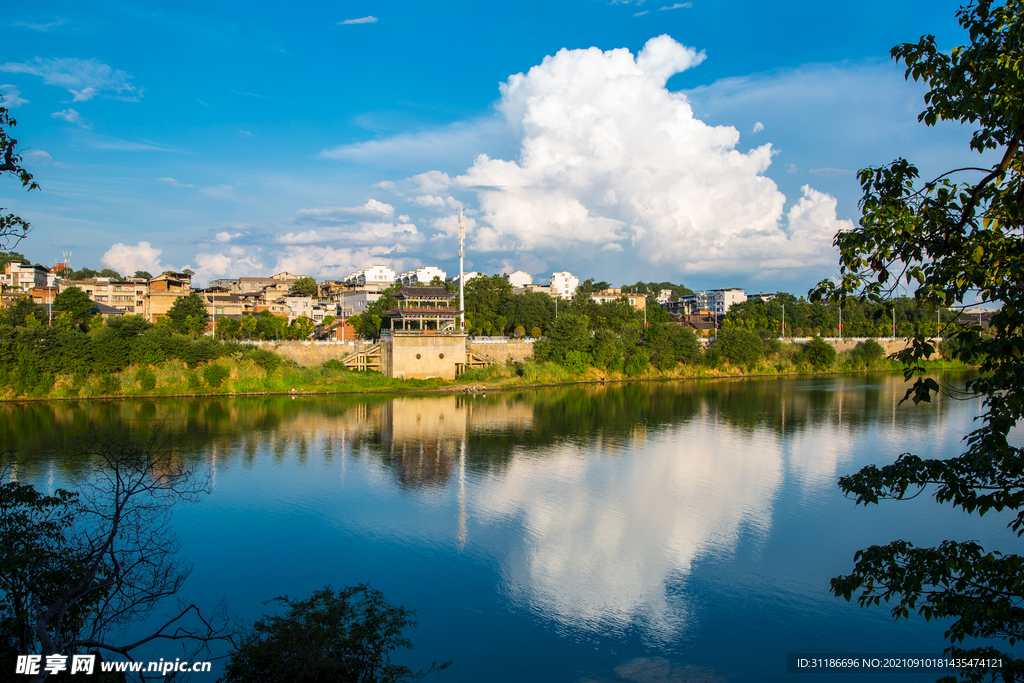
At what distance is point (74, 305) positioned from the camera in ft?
140

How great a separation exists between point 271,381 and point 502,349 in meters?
15.7

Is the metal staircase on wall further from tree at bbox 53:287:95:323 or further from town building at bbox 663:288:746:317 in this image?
town building at bbox 663:288:746:317

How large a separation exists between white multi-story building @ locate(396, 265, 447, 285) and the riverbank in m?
43.6

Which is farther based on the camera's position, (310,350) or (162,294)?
(162,294)

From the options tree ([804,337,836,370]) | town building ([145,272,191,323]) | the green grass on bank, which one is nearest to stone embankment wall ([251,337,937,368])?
the green grass on bank

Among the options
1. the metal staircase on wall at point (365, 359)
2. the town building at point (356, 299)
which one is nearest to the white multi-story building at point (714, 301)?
the town building at point (356, 299)

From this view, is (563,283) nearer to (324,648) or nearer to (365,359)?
(365,359)

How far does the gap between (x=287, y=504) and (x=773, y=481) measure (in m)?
13.2

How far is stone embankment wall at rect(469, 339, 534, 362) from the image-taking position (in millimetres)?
44562

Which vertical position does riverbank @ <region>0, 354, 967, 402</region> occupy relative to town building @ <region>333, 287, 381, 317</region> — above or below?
below

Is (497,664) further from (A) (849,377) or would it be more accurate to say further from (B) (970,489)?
(A) (849,377)

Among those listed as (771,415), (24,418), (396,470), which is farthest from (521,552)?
(24,418)

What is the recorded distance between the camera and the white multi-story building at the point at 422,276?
86.7 m

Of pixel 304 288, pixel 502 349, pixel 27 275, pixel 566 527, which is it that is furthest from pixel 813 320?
pixel 27 275
